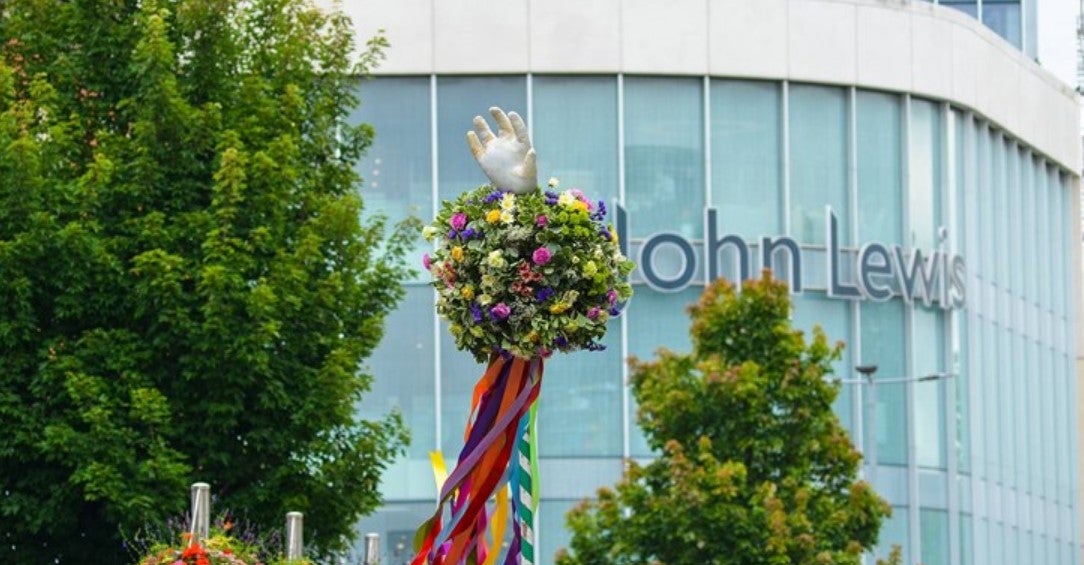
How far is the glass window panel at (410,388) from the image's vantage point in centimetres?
5097

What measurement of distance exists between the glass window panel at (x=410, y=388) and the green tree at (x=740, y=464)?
10488 millimetres

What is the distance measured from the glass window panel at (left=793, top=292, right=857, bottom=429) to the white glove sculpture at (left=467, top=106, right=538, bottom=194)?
3408 cm

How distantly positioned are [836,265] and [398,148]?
7846mm

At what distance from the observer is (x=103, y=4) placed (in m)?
32.1

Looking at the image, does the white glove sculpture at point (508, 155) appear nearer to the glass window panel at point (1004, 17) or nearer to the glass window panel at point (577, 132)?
the glass window panel at point (577, 132)

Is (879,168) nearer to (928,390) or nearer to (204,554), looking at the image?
(928,390)

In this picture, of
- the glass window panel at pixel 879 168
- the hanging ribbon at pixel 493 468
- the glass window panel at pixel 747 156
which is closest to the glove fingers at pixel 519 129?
the hanging ribbon at pixel 493 468

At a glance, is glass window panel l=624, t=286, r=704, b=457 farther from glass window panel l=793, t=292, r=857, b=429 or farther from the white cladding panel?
the white cladding panel

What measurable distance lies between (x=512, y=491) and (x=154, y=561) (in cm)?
410

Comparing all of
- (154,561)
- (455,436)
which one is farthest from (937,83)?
(154,561)

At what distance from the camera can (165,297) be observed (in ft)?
97.3

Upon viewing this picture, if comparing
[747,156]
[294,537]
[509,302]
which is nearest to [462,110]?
[747,156]

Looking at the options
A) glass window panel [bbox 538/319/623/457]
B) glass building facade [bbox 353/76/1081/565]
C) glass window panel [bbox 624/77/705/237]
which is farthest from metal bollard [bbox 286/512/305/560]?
glass window panel [bbox 624/77/705/237]

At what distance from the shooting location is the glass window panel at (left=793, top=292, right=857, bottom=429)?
174ft
